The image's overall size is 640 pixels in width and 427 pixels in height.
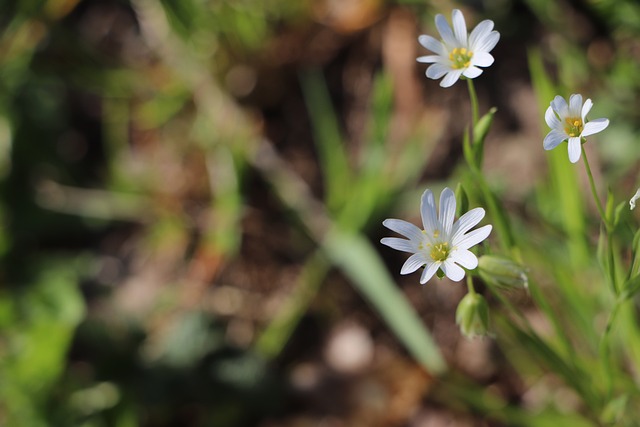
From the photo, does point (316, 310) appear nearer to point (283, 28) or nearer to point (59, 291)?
point (59, 291)

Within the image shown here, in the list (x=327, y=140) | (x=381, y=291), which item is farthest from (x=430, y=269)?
(x=327, y=140)

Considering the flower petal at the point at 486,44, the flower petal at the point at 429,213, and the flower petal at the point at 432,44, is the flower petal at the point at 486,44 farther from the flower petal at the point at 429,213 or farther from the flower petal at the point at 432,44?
the flower petal at the point at 429,213

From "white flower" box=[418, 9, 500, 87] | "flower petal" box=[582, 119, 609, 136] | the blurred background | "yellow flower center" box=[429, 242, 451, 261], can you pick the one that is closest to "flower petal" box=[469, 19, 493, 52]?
"white flower" box=[418, 9, 500, 87]

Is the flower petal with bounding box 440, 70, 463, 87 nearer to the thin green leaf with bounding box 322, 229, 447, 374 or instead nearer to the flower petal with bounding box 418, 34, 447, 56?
the flower petal with bounding box 418, 34, 447, 56

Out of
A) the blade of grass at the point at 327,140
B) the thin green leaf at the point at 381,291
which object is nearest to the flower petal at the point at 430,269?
the thin green leaf at the point at 381,291

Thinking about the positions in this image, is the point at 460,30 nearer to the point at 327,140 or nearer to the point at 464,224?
the point at 464,224

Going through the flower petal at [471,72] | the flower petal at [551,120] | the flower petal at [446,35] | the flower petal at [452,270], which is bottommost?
the flower petal at [452,270]

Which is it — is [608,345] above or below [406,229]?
below

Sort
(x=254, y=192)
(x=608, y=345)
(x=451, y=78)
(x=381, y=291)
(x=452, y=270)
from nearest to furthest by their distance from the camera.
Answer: (x=452, y=270)
(x=451, y=78)
(x=608, y=345)
(x=381, y=291)
(x=254, y=192)
